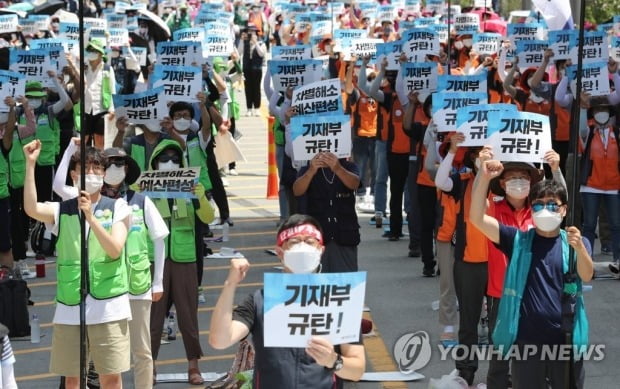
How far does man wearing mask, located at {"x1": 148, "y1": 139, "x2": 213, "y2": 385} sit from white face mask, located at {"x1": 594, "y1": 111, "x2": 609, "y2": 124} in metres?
5.16

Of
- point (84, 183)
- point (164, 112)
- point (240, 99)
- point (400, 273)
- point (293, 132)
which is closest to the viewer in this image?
point (84, 183)

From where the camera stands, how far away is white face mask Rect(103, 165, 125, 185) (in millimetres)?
10477

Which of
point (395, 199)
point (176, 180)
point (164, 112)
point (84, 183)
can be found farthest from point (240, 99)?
point (84, 183)

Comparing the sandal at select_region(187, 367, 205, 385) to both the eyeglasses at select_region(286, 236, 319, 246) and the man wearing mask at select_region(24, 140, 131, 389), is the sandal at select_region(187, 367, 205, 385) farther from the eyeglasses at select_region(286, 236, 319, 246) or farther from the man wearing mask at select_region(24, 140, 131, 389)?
the eyeglasses at select_region(286, 236, 319, 246)

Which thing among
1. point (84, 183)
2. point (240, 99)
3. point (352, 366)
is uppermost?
point (84, 183)

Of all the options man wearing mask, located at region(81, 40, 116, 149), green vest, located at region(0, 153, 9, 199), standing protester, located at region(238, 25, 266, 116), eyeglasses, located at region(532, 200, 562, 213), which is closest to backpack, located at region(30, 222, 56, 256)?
green vest, located at region(0, 153, 9, 199)

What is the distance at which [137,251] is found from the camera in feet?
33.9

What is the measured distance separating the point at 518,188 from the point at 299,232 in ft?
8.75

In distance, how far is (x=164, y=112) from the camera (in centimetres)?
1406

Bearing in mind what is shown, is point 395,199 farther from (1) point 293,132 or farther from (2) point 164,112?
(1) point 293,132

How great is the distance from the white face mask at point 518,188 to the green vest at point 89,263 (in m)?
2.57

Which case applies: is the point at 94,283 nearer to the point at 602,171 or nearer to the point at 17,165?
the point at 17,165

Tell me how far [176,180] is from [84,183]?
8.98 ft

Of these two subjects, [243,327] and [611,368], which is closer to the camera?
[243,327]
